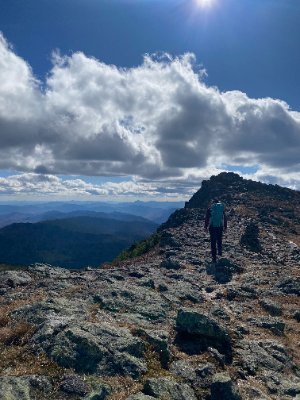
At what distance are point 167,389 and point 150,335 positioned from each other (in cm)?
270

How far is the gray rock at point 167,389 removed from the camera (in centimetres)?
923

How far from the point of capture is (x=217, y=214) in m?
27.7

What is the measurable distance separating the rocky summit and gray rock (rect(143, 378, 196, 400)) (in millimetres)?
32

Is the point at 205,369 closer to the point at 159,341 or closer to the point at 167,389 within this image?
the point at 159,341

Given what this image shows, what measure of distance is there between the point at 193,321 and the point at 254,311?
→ 6.00 m

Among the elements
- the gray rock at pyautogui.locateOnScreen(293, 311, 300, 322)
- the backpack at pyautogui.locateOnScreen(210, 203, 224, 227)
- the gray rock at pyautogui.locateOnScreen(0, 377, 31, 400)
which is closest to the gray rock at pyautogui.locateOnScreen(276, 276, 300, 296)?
the gray rock at pyautogui.locateOnScreen(293, 311, 300, 322)

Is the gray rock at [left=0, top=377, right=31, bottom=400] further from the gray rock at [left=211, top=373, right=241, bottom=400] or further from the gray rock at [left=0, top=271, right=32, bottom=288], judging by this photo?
the gray rock at [left=0, top=271, right=32, bottom=288]

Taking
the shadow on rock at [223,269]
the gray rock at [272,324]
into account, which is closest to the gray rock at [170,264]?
the shadow on rock at [223,269]

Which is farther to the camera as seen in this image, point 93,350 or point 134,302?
point 134,302

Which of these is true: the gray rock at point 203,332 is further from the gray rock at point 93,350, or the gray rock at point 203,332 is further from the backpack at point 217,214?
the backpack at point 217,214

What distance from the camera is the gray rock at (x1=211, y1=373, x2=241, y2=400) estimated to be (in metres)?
9.66

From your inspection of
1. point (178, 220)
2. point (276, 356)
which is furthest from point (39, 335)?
point (178, 220)

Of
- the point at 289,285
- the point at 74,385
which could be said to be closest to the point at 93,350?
the point at 74,385

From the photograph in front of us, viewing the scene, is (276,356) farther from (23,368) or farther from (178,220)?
(178,220)
